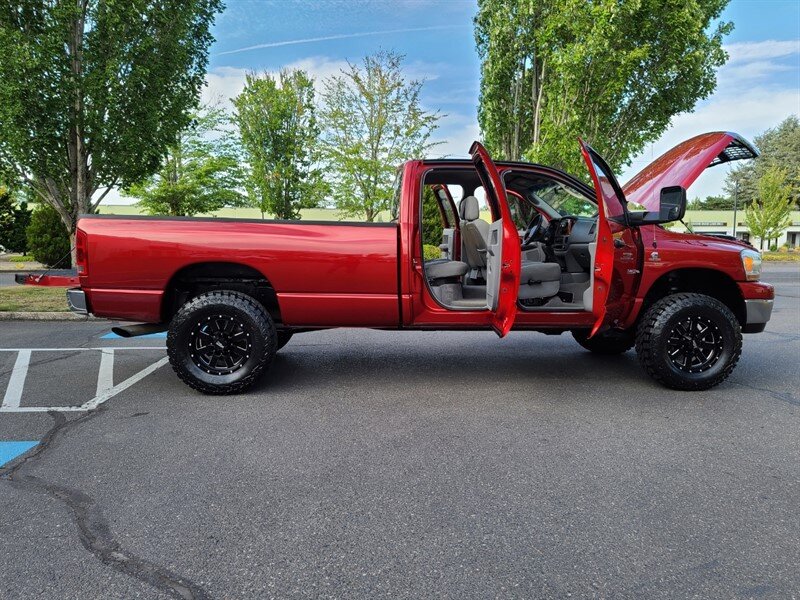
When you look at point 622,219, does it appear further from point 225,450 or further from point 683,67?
point 683,67

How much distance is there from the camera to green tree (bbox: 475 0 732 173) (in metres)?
12.1

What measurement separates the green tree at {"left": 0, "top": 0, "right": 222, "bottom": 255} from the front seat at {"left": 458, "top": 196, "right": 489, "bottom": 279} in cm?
686

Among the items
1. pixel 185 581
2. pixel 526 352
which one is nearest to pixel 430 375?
pixel 526 352

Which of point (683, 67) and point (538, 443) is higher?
point (683, 67)

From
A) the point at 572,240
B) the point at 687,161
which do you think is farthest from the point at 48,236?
the point at 687,161

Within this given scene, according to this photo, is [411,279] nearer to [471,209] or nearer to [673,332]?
[471,209]

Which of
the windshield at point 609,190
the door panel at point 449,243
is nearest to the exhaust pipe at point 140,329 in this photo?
the door panel at point 449,243

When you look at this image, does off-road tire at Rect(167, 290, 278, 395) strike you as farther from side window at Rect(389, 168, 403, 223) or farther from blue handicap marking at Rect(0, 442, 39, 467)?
side window at Rect(389, 168, 403, 223)

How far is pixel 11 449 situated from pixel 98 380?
1.66 meters

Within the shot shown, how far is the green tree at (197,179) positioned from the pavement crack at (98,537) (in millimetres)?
22852

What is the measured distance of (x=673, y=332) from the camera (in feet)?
14.6

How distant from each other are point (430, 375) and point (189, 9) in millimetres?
8634

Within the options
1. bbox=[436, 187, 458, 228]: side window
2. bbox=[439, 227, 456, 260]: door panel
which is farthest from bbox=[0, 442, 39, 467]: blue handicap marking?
bbox=[436, 187, 458, 228]: side window

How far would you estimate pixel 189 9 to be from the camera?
9742 millimetres
